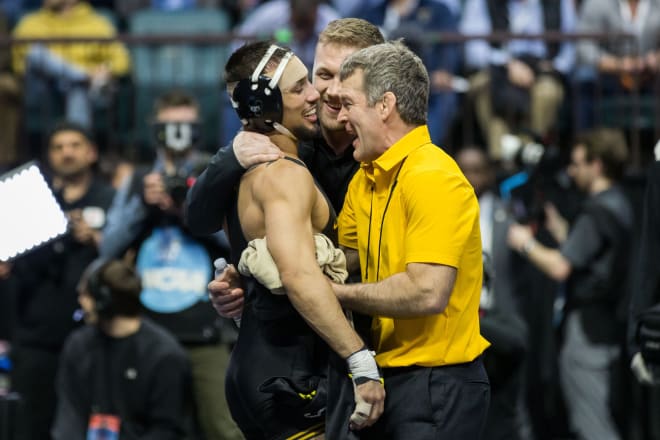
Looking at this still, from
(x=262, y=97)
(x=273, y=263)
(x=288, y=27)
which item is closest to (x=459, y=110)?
(x=288, y=27)

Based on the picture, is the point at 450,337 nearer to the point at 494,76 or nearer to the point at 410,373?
the point at 410,373

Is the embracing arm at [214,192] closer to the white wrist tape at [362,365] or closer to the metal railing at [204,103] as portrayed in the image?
the white wrist tape at [362,365]

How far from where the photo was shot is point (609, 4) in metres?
9.87

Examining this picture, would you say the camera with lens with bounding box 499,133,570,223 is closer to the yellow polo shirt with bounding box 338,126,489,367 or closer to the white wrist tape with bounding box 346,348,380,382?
the yellow polo shirt with bounding box 338,126,489,367

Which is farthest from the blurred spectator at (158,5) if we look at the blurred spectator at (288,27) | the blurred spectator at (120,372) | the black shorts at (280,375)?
the black shorts at (280,375)

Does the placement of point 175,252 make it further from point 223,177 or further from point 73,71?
point 223,177

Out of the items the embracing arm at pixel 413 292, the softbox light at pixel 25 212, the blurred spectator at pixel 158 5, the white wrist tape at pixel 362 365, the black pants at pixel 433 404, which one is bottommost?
the black pants at pixel 433 404

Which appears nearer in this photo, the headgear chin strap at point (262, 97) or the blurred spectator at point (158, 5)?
the headgear chin strap at point (262, 97)

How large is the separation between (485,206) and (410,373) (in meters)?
4.34

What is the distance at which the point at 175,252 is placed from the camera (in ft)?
26.5

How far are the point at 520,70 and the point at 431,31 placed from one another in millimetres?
714

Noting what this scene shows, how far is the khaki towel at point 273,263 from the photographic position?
15.6ft

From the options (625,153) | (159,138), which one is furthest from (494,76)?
(159,138)

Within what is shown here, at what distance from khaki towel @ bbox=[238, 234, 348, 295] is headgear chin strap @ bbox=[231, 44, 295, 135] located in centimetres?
48
